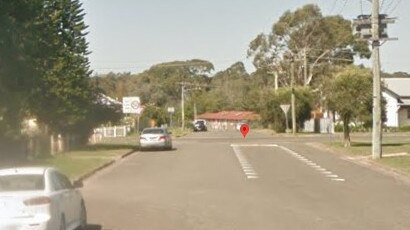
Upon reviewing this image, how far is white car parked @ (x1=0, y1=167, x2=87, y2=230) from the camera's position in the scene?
11164 mm

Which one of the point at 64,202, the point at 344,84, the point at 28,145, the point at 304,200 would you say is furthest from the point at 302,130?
the point at 64,202

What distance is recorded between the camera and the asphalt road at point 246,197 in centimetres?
1495

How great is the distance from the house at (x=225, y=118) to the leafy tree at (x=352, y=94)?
90.8m

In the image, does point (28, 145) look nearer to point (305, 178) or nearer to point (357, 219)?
point (305, 178)

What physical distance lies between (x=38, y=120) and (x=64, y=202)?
31.3 metres

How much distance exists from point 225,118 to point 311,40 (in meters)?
60.0

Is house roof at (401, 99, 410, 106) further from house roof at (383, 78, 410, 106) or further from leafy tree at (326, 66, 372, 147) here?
leafy tree at (326, 66, 372, 147)

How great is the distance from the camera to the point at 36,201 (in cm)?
1130

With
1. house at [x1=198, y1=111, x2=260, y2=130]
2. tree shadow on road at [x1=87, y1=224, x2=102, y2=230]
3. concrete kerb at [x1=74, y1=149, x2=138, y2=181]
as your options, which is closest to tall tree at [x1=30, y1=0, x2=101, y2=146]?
concrete kerb at [x1=74, y1=149, x2=138, y2=181]

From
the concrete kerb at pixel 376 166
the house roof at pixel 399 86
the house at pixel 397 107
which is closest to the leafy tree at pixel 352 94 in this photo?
the concrete kerb at pixel 376 166

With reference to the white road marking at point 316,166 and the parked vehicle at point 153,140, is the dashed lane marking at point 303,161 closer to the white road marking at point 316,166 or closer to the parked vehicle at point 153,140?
the white road marking at point 316,166

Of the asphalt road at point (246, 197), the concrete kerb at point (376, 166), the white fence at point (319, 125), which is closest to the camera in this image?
the asphalt road at point (246, 197)

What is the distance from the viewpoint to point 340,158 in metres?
37.5

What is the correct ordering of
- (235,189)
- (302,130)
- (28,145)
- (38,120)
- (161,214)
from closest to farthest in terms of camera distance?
(161,214)
(235,189)
(28,145)
(38,120)
(302,130)
